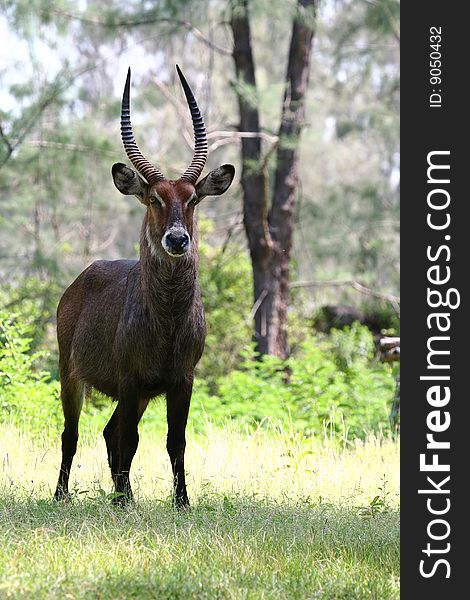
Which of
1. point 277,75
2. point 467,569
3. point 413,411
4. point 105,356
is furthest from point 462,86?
point 277,75

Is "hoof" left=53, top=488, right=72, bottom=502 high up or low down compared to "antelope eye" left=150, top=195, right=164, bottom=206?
down

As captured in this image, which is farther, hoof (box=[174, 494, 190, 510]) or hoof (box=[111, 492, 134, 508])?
hoof (box=[174, 494, 190, 510])

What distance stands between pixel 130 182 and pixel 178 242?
0.87 metres

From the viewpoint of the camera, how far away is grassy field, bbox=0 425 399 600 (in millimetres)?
4562

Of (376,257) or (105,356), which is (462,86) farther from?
(376,257)

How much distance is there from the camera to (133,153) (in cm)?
669

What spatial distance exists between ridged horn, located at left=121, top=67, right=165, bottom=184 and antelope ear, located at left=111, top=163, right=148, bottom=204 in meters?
0.06

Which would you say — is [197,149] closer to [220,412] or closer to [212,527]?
[212,527]

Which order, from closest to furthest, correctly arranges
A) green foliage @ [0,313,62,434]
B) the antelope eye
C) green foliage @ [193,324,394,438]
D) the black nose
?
the black nose → the antelope eye → green foliage @ [0,313,62,434] → green foliage @ [193,324,394,438]

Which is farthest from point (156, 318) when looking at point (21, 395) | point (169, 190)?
point (21, 395)

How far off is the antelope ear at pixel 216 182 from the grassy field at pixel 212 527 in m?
2.02

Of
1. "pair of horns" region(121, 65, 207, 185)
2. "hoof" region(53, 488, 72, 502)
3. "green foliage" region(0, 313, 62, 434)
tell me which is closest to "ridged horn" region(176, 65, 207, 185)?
"pair of horns" region(121, 65, 207, 185)

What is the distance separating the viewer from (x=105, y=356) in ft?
22.9

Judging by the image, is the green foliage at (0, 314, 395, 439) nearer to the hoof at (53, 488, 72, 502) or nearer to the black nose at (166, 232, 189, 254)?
the hoof at (53, 488, 72, 502)
